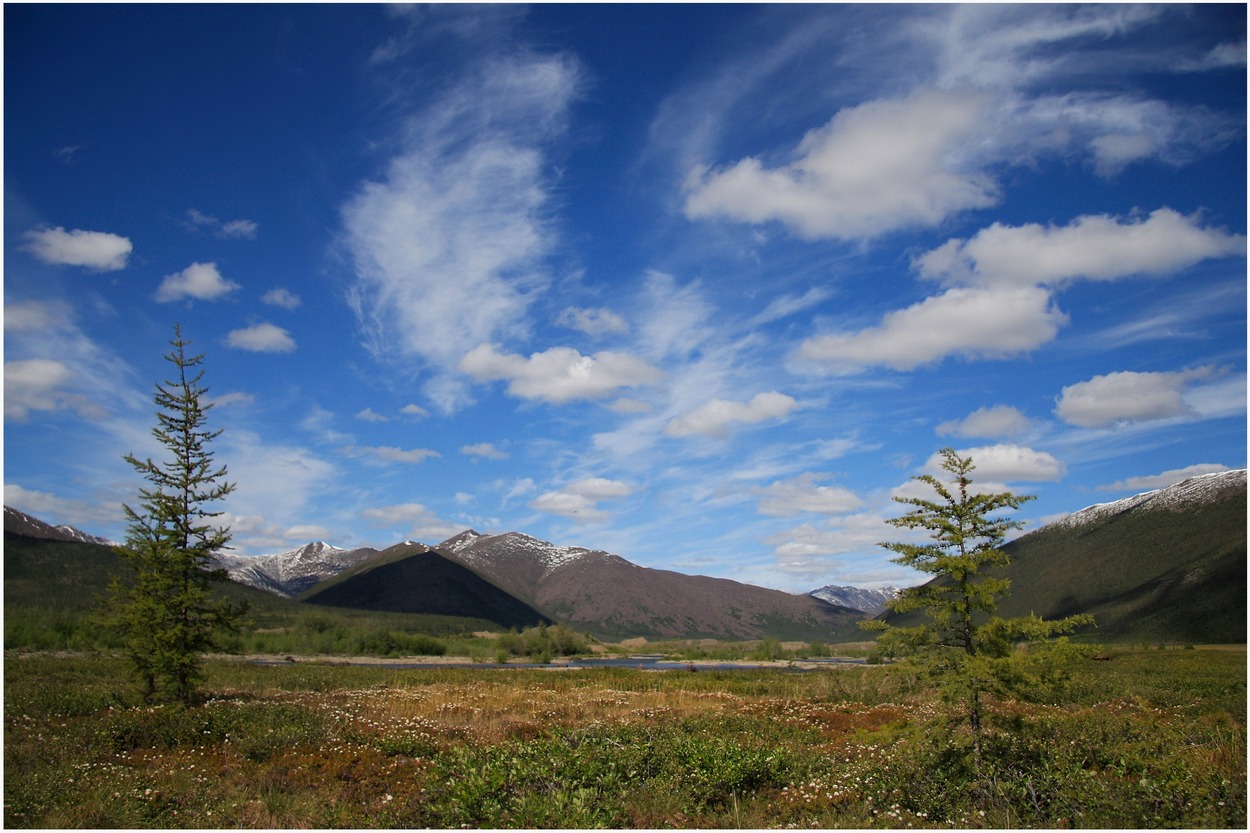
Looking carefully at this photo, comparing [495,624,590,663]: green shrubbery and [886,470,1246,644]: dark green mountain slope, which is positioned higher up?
[886,470,1246,644]: dark green mountain slope

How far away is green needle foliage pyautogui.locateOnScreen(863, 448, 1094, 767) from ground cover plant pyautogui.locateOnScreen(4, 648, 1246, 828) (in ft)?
2.30

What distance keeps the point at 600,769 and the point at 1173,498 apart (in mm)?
206792

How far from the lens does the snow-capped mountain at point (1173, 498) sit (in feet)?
521

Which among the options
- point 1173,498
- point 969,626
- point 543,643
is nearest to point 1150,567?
point 1173,498

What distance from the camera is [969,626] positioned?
1103 centimetres

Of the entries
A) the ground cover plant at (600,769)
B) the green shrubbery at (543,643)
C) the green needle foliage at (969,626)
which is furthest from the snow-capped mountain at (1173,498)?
the green needle foliage at (969,626)

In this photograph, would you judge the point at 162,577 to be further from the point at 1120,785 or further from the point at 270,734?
the point at 1120,785

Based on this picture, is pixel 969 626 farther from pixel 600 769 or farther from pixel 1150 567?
pixel 1150 567

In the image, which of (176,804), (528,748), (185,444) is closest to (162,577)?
(185,444)

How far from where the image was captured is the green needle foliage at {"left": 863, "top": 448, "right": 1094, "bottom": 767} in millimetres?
10352

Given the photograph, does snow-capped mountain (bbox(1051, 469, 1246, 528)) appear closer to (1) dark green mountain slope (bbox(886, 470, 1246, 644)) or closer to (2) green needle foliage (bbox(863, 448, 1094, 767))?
(1) dark green mountain slope (bbox(886, 470, 1246, 644))

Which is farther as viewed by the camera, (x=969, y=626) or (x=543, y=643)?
(x=543, y=643)

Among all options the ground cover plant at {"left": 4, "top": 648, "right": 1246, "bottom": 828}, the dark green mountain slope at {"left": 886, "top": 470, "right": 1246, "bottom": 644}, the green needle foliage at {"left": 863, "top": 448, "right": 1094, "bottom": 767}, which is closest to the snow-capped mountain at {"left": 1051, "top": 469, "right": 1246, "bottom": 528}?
the dark green mountain slope at {"left": 886, "top": 470, "right": 1246, "bottom": 644}

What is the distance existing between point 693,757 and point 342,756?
779cm
